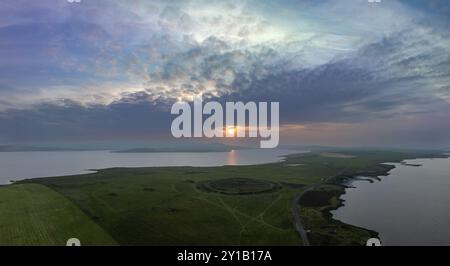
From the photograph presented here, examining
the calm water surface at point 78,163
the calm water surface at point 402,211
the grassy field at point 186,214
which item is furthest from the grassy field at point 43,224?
the calm water surface at point 78,163

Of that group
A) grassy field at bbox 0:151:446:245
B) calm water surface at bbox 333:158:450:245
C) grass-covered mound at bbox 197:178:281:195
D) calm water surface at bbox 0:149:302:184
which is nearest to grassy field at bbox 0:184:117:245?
grassy field at bbox 0:151:446:245

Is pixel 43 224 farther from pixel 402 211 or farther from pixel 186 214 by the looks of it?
pixel 402 211

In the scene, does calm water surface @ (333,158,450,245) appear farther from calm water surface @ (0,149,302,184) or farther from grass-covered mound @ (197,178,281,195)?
calm water surface @ (0,149,302,184)

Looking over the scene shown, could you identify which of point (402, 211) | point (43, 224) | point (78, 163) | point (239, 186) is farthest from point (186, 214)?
point (78, 163)

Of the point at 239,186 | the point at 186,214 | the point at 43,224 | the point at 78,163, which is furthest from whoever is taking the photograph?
the point at 78,163

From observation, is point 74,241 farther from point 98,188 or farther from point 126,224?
point 98,188

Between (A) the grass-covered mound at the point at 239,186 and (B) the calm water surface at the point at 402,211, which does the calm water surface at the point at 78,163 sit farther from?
(B) the calm water surface at the point at 402,211
